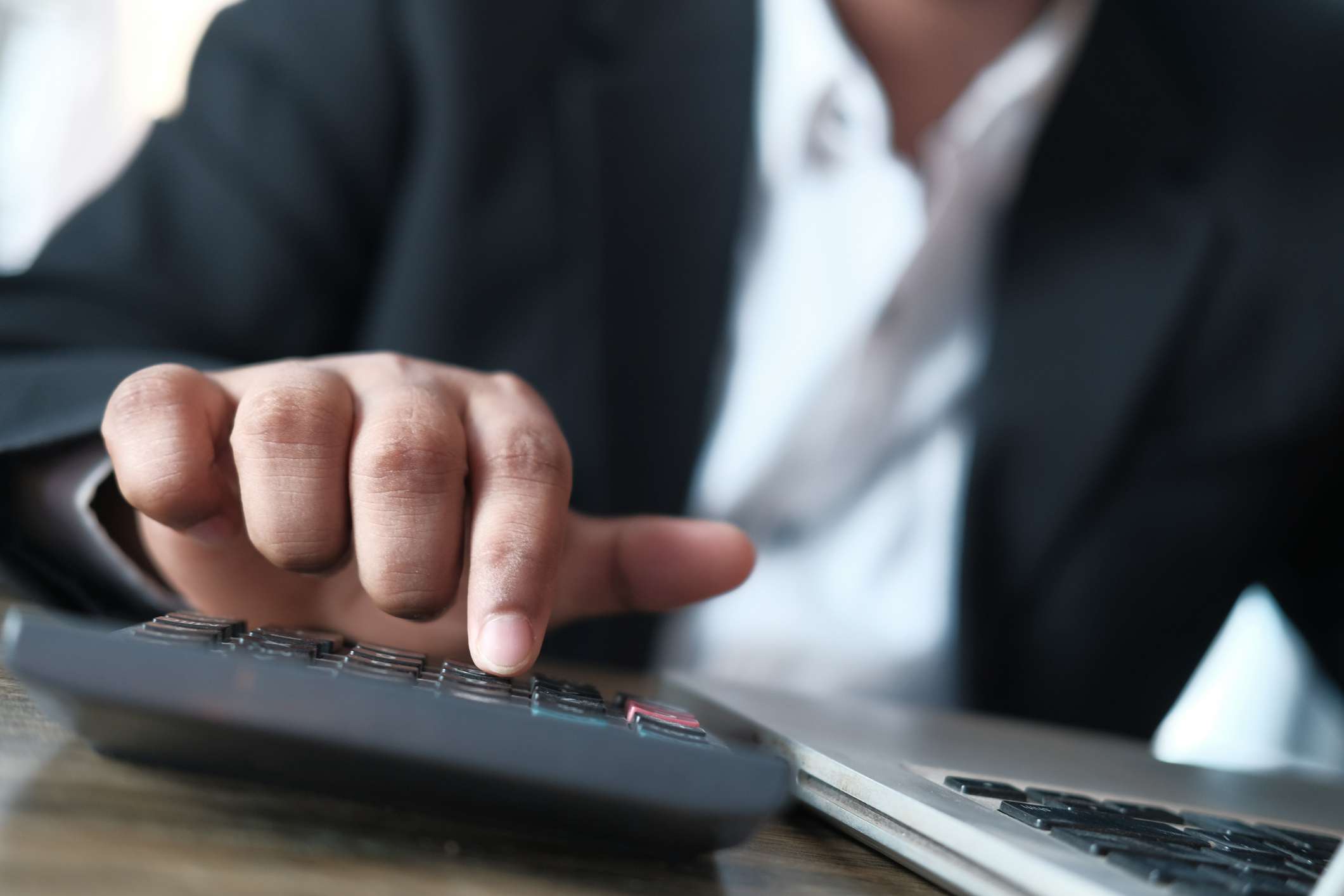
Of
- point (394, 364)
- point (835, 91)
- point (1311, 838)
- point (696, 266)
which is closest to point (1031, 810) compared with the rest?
point (1311, 838)

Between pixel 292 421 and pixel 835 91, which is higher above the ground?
pixel 835 91

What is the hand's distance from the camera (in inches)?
10.3

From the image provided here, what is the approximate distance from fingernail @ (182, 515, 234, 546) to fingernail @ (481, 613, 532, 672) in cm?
11

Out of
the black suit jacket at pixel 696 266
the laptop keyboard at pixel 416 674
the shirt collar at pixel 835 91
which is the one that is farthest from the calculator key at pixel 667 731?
the shirt collar at pixel 835 91

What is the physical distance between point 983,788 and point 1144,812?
0.17 feet

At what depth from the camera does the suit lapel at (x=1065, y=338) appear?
738 millimetres

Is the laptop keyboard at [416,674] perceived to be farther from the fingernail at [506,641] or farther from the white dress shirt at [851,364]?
the white dress shirt at [851,364]

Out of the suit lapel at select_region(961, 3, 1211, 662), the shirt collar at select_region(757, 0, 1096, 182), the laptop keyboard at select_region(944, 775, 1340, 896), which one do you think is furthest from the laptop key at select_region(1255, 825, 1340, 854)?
the shirt collar at select_region(757, 0, 1096, 182)

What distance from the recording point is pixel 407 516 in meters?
0.26

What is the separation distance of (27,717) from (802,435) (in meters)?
0.61

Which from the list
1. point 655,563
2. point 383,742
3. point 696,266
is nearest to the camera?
point 383,742

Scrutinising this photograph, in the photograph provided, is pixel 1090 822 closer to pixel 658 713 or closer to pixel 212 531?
pixel 658 713

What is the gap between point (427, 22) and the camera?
0.69m

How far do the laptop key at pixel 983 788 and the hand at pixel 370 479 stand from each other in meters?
0.11
